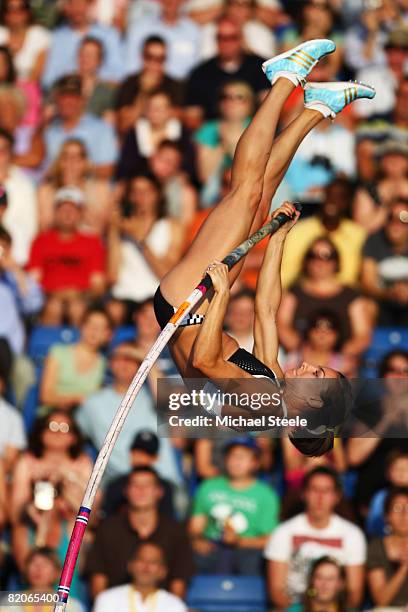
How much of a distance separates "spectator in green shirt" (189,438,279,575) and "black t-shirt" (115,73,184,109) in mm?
4114

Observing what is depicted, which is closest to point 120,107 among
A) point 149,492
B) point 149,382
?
point 149,382

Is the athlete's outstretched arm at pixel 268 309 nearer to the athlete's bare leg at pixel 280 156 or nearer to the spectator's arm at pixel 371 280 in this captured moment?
the athlete's bare leg at pixel 280 156

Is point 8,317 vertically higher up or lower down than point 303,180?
lower down

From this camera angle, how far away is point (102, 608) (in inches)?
434

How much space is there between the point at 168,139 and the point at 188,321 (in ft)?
15.7

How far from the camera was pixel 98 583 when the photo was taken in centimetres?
1127

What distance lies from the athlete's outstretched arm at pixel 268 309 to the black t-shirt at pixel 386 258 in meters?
3.38

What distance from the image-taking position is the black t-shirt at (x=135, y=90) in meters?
14.4

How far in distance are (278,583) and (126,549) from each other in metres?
1.15

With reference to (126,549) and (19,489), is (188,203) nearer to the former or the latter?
(19,489)

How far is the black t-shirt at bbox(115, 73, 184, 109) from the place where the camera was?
567 inches

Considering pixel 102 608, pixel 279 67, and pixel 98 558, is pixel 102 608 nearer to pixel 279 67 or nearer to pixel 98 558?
pixel 98 558

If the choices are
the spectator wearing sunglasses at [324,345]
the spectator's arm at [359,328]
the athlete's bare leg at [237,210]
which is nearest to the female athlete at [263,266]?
the athlete's bare leg at [237,210]

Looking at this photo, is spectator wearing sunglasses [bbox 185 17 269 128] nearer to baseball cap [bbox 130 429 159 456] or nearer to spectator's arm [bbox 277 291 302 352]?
spectator's arm [bbox 277 291 302 352]
